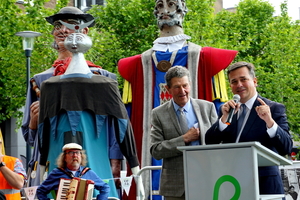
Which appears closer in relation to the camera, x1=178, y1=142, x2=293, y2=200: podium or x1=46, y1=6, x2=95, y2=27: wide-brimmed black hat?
x1=178, y1=142, x2=293, y2=200: podium

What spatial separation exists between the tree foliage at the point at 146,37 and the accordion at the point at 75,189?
43.7 feet

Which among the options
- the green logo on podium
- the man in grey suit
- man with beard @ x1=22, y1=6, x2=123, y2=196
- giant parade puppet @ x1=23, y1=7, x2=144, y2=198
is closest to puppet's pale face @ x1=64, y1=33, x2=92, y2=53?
giant parade puppet @ x1=23, y1=7, x2=144, y2=198

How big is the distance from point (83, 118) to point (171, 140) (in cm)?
116

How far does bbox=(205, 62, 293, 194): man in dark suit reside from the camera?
4.74 m

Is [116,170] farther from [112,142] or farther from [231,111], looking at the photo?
[231,111]

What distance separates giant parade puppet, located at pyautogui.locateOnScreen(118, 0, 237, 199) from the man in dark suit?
9.73 feet

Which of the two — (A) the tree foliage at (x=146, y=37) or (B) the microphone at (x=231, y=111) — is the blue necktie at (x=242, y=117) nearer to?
(B) the microphone at (x=231, y=111)

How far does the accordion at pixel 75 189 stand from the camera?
214 inches

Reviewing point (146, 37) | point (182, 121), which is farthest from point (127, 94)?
point (146, 37)

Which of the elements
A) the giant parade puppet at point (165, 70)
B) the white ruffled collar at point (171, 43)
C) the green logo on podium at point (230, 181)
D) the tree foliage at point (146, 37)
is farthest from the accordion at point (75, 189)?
the tree foliage at point (146, 37)

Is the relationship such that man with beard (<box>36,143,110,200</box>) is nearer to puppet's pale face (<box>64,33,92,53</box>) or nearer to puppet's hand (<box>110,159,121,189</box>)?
puppet's hand (<box>110,159,121,189</box>)

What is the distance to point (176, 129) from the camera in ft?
17.9

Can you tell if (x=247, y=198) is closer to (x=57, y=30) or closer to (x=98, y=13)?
(x=57, y=30)

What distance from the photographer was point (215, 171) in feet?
13.9
